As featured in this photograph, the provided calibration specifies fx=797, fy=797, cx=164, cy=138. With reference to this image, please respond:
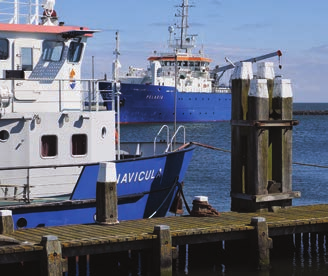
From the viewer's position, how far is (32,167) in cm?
1550

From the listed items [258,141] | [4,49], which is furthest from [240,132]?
[4,49]

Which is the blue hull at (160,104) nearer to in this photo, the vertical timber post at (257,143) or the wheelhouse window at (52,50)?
the wheelhouse window at (52,50)

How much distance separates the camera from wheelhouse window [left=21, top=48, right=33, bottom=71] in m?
17.4

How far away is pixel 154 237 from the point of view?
45.4 feet

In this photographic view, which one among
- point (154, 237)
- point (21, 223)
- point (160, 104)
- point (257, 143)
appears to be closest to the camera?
point (154, 237)

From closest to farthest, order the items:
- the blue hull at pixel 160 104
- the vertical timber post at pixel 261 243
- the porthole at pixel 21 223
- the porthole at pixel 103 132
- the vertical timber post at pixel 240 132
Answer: the vertical timber post at pixel 261 243 → the porthole at pixel 21 223 → the vertical timber post at pixel 240 132 → the porthole at pixel 103 132 → the blue hull at pixel 160 104

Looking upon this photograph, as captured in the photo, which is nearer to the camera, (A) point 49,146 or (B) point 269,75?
(A) point 49,146

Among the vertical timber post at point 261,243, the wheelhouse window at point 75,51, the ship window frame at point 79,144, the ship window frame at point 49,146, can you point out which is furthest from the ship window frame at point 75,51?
the vertical timber post at point 261,243

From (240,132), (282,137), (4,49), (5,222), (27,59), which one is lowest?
(5,222)

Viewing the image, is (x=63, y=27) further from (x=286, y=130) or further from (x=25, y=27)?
(x=286, y=130)

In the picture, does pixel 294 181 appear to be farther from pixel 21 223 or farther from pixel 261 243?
pixel 21 223

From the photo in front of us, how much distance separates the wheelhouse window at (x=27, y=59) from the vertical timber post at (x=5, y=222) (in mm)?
4434

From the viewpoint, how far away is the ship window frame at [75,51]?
59.1 feet

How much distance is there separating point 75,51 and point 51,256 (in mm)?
6620
